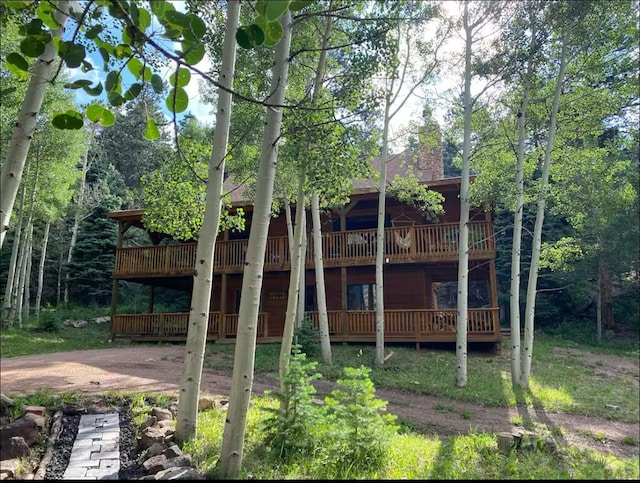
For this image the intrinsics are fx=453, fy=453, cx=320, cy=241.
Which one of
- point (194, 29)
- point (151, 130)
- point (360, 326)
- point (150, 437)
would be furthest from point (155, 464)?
point (360, 326)

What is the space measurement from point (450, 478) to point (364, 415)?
3.10 ft

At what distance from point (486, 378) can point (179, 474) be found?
892 cm

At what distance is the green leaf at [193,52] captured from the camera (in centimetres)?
178

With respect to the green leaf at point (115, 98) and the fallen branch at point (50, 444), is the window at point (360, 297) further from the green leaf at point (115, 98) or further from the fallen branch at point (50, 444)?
the green leaf at point (115, 98)

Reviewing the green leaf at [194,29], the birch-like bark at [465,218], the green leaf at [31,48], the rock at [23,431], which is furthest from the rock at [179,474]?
the birch-like bark at [465,218]

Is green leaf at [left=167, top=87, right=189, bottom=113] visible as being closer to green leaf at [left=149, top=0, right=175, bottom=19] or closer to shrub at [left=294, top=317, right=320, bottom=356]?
green leaf at [left=149, top=0, right=175, bottom=19]

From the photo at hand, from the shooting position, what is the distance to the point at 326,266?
15555 mm

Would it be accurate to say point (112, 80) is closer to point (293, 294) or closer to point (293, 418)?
point (293, 418)

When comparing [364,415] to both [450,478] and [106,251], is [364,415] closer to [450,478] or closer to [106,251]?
[450,478]

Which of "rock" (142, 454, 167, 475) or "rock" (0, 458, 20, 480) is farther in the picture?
"rock" (142, 454, 167, 475)

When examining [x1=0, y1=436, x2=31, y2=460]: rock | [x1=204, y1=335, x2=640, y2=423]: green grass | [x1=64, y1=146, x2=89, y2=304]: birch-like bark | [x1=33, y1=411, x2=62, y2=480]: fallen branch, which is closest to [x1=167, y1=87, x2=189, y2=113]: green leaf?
[x1=33, y1=411, x2=62, y2=480]: fallen branch

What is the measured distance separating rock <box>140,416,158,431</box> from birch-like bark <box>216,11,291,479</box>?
1627mm

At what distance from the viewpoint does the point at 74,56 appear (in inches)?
62.9

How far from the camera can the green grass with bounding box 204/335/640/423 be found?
9039mm
